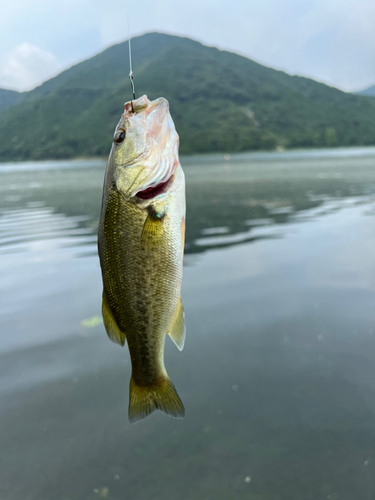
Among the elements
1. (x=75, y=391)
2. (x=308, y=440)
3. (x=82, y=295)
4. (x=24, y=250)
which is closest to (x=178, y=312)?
(x=308, y=440)

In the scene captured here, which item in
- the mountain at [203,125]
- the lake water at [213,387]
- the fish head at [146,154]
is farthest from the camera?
the mountain at [203,125]

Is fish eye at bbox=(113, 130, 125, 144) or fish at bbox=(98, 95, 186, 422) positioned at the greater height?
fish eye at bbox=(113, 130, 125, 144)

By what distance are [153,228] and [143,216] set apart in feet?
0.28

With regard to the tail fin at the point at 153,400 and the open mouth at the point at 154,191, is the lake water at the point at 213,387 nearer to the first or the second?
the tail fin at the point at 153,400

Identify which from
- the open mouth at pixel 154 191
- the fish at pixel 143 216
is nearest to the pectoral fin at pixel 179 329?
the fish at pixel 143 216

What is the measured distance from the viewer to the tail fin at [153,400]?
8.01 feet

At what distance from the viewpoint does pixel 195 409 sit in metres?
4.94

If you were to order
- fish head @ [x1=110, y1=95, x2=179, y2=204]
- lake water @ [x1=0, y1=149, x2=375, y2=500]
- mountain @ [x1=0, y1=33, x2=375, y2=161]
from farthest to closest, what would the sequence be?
mountain @ [x1=0, y1=33, x2=375, y2=161]
lake water @ [x1=0, y1=149, x2=375, y2=500]
fish head @ [x1=110, y1=95, x2=179, y2=204]

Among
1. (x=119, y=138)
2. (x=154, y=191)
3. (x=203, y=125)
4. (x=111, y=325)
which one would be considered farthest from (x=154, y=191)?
(x=203, y=125)

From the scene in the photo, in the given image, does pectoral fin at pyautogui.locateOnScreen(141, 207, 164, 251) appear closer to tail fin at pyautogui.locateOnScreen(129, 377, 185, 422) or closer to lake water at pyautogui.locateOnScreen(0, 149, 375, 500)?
tail fin at pyautogui.locateOnScreen(129, 377, 185, 422)

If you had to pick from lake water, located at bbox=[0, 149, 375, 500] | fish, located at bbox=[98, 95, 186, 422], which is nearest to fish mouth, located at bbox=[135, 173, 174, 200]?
fish, located at bbox=[98, 95, 186, 422]

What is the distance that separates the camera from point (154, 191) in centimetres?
210

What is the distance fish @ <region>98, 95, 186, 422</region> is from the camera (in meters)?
2.09

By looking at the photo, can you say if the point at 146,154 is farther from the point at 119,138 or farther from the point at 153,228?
the point at 153,228
